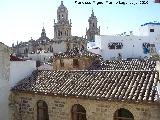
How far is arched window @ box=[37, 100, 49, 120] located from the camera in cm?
1859

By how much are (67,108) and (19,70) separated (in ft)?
22.1

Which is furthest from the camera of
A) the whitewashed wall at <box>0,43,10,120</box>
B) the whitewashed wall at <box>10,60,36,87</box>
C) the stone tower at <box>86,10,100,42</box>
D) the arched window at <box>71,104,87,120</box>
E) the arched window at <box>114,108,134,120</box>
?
the stone tower at <box>86,10,100,42</box>

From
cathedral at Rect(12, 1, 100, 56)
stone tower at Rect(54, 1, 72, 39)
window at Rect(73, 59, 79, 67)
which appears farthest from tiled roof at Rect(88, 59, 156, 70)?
stone tower at Rect(54, 1, 72, 39)

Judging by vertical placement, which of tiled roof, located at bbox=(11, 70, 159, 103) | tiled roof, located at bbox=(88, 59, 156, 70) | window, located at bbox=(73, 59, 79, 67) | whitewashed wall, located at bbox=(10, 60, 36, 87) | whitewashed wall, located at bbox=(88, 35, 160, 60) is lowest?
tiled roof, located at bbox=(11, 70, 159, 103)

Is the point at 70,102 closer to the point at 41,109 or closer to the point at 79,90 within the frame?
the point at 79,90

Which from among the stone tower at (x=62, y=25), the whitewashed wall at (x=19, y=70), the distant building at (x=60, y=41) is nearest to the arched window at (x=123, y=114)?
the whitewashed wall at (x=19, y=70)

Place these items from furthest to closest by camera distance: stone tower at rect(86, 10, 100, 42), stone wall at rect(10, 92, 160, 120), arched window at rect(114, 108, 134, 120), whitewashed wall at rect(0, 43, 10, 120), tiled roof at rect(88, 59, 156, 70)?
stone tower at rect(86, 10, 100, 42)
tiled roof at rect(88, 59, 156, 70)
whitewashed wall at rect(0, 43, 10, 120)
arched window at rect(114, 108, 134, 120)
stone wall at rect(10, 92, 160, 120)

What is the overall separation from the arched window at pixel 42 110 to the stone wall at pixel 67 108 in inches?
7.9

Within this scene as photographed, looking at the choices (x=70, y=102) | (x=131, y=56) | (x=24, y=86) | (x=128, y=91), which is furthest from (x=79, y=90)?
(x=131, y=56)

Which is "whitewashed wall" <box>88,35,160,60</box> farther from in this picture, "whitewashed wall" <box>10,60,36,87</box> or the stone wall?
the stone wall

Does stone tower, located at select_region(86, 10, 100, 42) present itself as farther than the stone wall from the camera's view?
Yes

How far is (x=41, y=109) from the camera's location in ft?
61.8

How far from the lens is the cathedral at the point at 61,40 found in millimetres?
69500

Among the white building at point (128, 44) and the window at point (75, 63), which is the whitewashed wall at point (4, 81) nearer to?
the window at point (75, 63)
